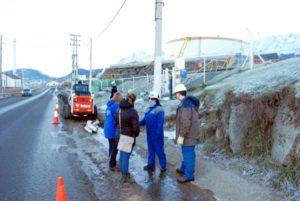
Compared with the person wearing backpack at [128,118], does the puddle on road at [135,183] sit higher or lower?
lower

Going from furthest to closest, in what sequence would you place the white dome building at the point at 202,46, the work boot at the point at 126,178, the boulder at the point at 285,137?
the white dome building at the point at 202,46, the work boot at the point at 126,178, the boulder at the point at 285,137

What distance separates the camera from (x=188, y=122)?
442 cm

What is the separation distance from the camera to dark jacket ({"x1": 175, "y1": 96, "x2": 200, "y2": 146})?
4441mm

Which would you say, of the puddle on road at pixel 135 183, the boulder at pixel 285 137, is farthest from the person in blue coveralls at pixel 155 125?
the boulder at pixel 285 137

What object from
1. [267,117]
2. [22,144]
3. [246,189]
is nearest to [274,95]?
[267,117]

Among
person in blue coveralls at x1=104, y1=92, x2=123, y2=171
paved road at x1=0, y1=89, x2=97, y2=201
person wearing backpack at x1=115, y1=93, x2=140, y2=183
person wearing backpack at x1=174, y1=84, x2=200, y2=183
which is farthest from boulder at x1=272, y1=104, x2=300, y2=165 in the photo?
paved road at x1=0, y1=89, x2=97, y2=201

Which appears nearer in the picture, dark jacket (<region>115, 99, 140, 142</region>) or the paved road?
the paved road

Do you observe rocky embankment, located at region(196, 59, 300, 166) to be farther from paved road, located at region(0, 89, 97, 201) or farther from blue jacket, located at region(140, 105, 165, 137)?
paved road, located at region(0, 89, 97, 201)

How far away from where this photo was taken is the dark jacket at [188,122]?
14.6ft

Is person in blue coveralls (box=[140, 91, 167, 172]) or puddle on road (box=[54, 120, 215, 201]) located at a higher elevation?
person in blue coveralls (box=[140, 91, 167, 172])

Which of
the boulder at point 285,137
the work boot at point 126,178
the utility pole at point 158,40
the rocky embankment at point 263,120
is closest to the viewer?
the boulder at point 285,137

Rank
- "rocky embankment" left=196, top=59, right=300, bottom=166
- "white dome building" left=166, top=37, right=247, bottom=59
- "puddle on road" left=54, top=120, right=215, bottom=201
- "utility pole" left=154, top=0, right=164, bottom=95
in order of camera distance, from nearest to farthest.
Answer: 1. "puddle on road" left=54, top=120, right=215, bottom=201
2. "rocky embankment" left=196, top=59, right=300, bottom=166
3. "utility pole" left=154, top=0, right=164, bottom=95
4. "white dome building" left=166, top=37, right=247, bottom=59

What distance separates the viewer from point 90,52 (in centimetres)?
2994

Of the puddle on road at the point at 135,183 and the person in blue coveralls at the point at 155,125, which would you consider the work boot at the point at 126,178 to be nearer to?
the puddle on road at the point at 135,183
